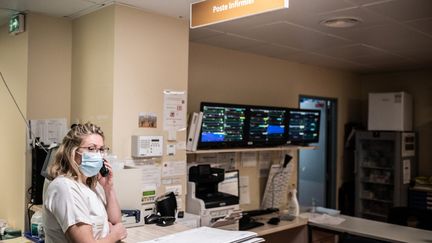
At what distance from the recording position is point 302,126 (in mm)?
4715

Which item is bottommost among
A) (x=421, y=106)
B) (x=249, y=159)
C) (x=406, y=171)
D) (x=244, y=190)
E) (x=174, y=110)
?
(x=244, y=190)

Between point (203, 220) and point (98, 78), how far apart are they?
1.40 meters

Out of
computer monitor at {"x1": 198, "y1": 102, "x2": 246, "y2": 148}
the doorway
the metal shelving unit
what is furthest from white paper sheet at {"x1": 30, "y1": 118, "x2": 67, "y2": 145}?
the metal shelving unit

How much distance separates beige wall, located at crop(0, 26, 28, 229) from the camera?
3113 millimetres

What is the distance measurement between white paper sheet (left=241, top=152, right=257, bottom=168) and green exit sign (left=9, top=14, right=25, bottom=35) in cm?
254

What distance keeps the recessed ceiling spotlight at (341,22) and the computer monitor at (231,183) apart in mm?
1700

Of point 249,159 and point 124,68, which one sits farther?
point 249,159

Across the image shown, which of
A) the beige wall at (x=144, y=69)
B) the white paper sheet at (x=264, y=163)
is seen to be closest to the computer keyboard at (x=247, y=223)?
the beige wall at (x=144, y=69)

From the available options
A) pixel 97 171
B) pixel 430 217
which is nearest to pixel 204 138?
pixel 97 171

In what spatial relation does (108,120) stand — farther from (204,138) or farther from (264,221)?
(264,221)

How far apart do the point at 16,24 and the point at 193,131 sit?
1.64 m

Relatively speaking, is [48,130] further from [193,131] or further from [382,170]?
[382,170]

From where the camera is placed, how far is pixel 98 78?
293cm

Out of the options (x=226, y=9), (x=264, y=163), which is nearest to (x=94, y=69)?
(x=226, y=9)
